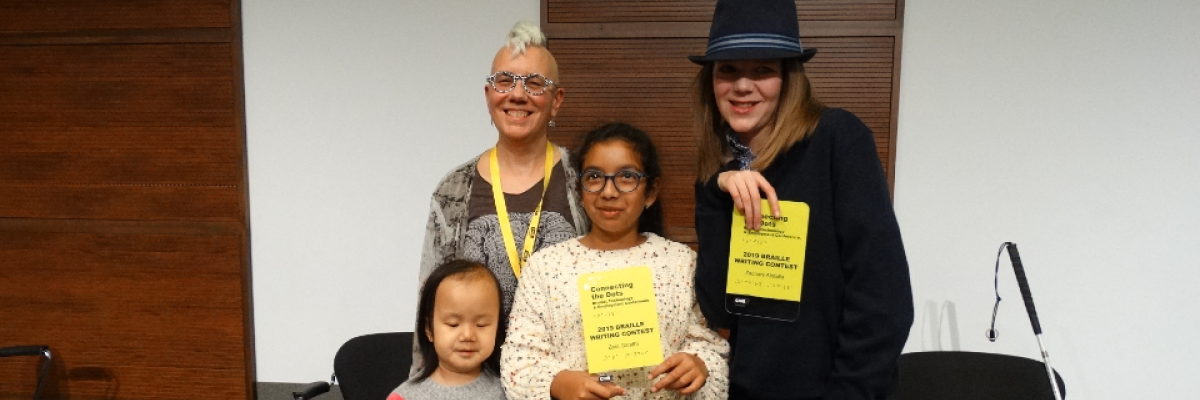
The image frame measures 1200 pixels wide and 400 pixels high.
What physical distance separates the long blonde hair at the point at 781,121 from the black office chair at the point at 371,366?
1.28m

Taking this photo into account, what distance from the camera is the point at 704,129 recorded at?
1.32m

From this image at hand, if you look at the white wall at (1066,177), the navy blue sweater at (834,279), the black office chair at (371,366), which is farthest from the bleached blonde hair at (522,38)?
the white wall at (1066,177)

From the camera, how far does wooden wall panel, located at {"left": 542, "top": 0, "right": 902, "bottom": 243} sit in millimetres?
2221

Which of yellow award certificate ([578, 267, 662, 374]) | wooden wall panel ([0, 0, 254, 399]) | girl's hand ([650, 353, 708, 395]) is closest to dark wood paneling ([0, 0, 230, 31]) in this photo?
wooden wall panel ([0, 0, 254, 399])

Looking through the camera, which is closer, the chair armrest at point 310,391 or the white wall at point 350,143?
the chair armrest at point 310,391

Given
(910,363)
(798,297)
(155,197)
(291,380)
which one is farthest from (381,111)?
(910,363)

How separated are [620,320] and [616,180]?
1.01 ft

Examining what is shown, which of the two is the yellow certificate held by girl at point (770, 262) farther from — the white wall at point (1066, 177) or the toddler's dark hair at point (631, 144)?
the white wall at point (1066, 177)

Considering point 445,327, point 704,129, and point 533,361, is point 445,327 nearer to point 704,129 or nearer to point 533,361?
point 533,361

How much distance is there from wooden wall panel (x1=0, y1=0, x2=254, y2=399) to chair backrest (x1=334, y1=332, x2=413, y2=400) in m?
0.82

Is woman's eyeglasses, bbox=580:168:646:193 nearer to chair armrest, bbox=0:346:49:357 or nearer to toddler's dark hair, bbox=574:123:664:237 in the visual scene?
toddler's dark hair, bbox=574:123:664:237

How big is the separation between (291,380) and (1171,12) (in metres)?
3.41

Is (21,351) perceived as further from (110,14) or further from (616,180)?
(616,180)

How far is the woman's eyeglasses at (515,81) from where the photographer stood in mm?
1567
